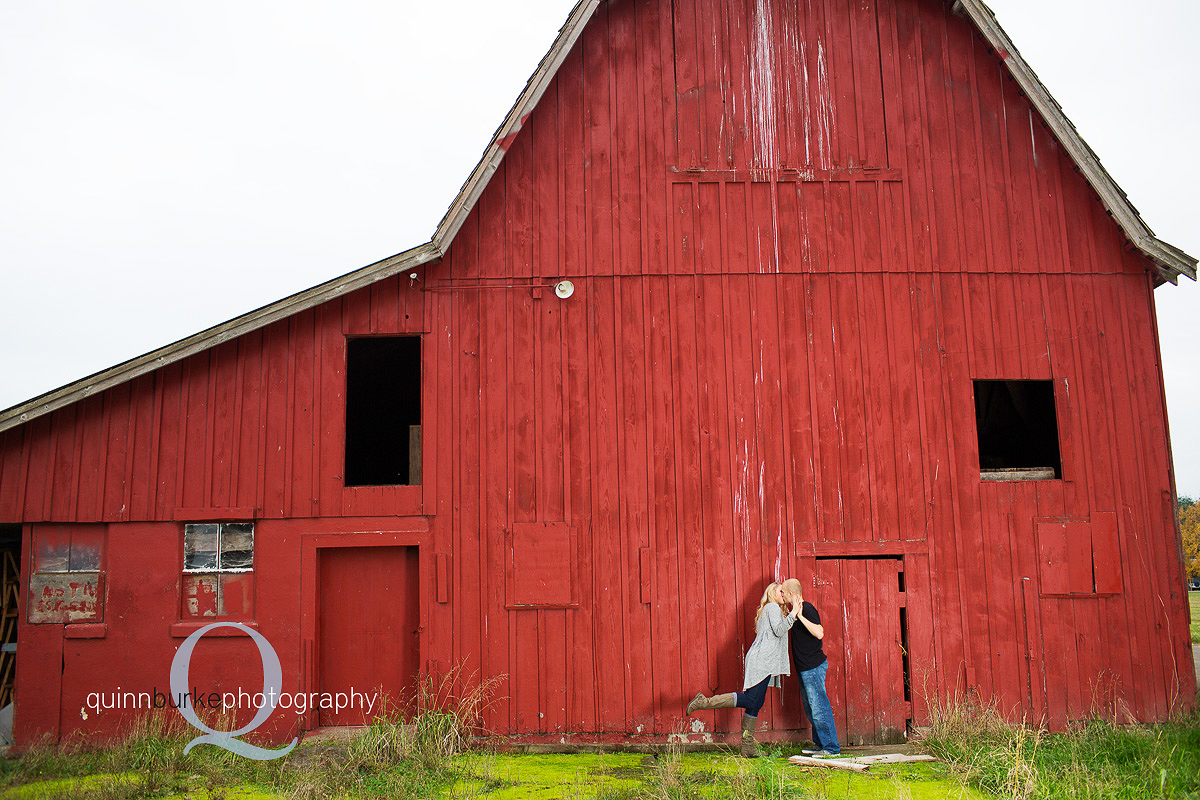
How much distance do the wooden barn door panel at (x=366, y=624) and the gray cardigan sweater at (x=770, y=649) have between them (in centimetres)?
370

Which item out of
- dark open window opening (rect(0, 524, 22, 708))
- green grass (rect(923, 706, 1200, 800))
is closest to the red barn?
green grass (rect(923, 706, 1200, 800))

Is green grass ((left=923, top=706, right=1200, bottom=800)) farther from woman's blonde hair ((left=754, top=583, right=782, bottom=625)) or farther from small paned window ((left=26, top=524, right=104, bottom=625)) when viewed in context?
small paned window ((left=26, top=524, right=104, bottom=625))

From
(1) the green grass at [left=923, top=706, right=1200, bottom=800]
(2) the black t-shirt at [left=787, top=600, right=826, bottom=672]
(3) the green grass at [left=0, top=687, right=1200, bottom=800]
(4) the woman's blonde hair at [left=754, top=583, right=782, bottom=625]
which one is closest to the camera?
(1) the green grass at [left=923, top=706, right=1200, bottom=800]

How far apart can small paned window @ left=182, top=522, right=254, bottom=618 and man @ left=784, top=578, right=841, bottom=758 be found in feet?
19.3

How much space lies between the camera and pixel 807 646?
8461 millimetres

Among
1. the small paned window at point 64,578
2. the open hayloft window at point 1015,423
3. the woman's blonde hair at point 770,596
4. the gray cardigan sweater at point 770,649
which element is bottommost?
the gray cardigan sweater at point 770,649

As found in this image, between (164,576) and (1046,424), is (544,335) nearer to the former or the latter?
(164,576)

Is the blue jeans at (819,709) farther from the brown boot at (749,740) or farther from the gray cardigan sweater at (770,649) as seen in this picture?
the brown boot at (749,740)

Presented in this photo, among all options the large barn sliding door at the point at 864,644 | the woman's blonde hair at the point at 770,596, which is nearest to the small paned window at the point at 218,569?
the woman's blonde hair at the point at 770,596

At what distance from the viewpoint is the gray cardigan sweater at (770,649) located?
8.33 metres

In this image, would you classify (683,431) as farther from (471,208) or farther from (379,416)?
(379,416)

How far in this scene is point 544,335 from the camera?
938 cm

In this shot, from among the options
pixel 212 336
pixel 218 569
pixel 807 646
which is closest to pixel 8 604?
pixel 218 569

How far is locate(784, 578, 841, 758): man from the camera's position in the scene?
827 centimetres
